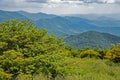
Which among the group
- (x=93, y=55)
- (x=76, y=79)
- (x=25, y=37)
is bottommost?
(x=93, y=55)

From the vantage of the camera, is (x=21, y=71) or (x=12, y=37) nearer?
(x=21, y=71)

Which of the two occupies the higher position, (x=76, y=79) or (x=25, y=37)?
(x=25, y=37)

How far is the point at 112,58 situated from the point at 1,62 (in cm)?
1328

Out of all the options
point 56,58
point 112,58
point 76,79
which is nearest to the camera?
point 76,79

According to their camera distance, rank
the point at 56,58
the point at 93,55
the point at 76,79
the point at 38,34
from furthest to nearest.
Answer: the point at 93,55, the point at 38,34, the point at 56,58, the point at 76,79

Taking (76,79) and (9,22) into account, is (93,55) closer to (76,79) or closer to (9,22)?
(9,22)

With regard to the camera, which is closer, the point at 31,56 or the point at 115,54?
the point at 31,56

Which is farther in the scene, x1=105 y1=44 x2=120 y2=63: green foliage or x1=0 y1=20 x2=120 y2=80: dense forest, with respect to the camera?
x1=105 y1=44 x2=120 y2=63: green foliage

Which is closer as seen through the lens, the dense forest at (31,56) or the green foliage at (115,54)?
the dense forest at (31,56)

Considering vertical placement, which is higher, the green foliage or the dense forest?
the dense forest

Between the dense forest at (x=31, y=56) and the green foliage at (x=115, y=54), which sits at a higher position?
the dense forest at (x=31, y=56)

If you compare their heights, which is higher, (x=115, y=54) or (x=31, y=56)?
(x=31, y=56)

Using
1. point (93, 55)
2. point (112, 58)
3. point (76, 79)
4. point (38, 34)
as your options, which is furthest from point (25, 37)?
point (93, 55)

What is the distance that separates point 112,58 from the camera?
867 inches
